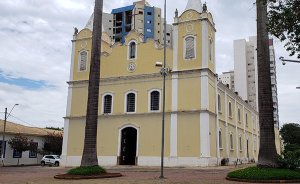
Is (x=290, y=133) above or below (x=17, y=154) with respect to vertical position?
above

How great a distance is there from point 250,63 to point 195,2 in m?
73.5

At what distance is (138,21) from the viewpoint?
275 ft

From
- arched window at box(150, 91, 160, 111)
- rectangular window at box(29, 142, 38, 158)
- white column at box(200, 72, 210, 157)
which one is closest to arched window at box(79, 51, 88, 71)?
arched window at box(150, 91, 160, 111)

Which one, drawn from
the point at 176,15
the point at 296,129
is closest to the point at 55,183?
the point at 176,15

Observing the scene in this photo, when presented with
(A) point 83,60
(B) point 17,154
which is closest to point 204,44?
(A) point 83,60

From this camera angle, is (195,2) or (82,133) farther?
(82,133)

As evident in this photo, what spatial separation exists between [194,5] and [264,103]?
57.8 ft

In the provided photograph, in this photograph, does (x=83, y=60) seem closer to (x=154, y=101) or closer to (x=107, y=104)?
(x=107, y=104)

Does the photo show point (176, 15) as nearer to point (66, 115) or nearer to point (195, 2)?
point (195, 2)

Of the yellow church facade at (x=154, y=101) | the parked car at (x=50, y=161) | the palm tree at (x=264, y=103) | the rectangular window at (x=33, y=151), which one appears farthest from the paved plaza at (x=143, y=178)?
the rectangular window at (x=33, y=151)

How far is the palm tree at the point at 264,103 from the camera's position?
17547 mm

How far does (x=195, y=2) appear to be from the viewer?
33.8m

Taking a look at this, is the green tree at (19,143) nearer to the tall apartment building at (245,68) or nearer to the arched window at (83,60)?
the arched window at (83,60)

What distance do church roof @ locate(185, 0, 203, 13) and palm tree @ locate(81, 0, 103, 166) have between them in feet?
43.6
